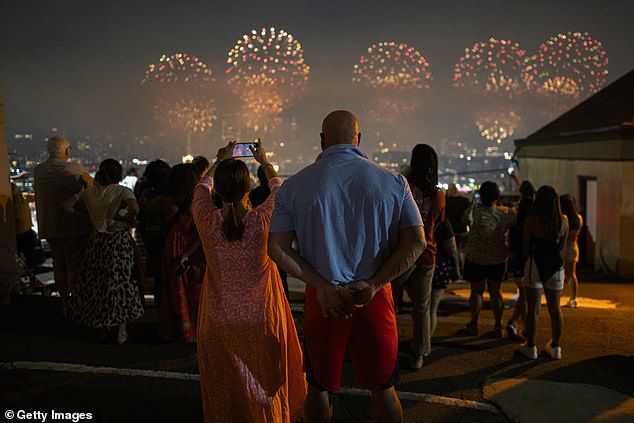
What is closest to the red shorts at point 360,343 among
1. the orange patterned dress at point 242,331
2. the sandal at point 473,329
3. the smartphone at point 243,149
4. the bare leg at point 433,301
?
the orange patterned dress at point 242,331

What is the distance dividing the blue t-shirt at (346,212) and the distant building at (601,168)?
10308 millimetres

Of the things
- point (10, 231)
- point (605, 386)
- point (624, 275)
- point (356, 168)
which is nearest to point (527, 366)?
point (605, 386)

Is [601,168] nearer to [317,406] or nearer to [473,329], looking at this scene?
[473,329]

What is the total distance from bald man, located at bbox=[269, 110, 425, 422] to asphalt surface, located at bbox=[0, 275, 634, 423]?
1.19 meters

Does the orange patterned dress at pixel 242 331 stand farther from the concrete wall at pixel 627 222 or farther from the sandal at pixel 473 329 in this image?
the concrete wall at pixel 627 222

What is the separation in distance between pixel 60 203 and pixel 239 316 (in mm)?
3691

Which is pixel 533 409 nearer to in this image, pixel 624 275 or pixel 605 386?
pixel 605 386

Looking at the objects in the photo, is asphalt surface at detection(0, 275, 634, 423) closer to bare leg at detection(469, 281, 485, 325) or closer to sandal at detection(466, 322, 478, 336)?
sandal at detection(466, 322, 478, 336)

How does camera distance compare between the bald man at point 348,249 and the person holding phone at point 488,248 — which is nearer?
the bald man at point 348,249

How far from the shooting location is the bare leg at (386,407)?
282 cm

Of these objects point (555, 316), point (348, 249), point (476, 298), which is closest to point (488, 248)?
point (476, 298)

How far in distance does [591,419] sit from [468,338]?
1884 mm

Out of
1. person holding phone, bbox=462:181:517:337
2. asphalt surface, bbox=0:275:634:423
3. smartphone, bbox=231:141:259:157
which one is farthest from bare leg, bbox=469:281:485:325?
smartphone, bbox=231:141:259:157

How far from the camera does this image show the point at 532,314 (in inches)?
200
